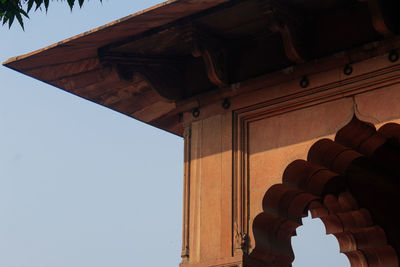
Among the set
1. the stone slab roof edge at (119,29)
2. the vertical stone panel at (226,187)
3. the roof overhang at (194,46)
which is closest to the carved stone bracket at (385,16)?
the roof overhang at (194,46)

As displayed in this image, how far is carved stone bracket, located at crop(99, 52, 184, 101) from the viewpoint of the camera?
22.6 ft

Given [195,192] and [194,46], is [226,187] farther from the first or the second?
[194,46]

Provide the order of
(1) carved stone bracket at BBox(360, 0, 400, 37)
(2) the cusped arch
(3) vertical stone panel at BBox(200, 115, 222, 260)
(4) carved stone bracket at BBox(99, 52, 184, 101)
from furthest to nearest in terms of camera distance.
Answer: (4) carved stone bracket at BBox(99, 52, 184, 101) → (3) vertical stone panel at BBox(200, 115, 222, 260) → (2) the cusped arch → (1) carved stone bracket at BBox(360, 0, 400, 37)

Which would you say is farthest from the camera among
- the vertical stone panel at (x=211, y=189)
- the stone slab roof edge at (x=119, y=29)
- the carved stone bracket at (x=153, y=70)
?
the carved stone bracket at (x=153, y=70)

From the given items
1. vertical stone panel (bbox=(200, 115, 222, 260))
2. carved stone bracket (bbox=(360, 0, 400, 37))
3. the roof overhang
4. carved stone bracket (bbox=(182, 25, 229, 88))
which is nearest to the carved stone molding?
vertical stone panel (bbox=(200, 115, 222, 260))

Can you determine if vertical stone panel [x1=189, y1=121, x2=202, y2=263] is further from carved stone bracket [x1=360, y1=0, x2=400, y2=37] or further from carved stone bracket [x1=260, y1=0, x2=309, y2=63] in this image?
carved stone bracket [x1=360, y1=0, x2=400, y2=37]

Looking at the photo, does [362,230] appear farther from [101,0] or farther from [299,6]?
[101,0]

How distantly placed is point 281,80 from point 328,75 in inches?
16.7

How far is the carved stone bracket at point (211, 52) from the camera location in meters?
6.56

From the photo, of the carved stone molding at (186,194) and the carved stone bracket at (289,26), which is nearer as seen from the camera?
the carved stone bracket at (289,26)

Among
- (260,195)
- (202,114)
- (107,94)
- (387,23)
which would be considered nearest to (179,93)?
(202,114)

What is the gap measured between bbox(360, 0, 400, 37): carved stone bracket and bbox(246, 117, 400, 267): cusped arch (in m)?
0.68

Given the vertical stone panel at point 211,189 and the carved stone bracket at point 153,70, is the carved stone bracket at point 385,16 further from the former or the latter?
the carved stone bracket at point 153,70

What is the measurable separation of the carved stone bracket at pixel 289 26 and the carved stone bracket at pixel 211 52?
611mm
